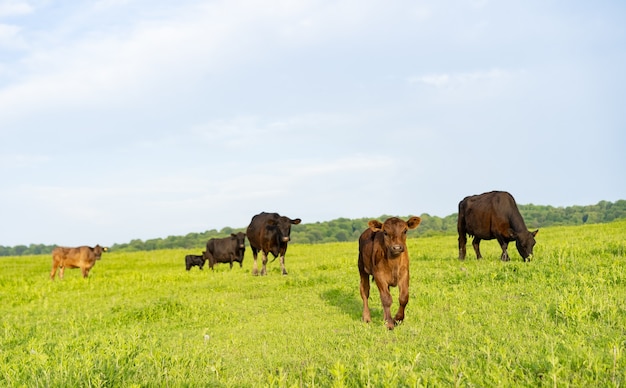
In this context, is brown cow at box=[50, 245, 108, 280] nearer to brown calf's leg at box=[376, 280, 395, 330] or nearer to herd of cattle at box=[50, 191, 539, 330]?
herd of cattle at box=[50, 191, 539, 330]

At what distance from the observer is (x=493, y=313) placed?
9.23m

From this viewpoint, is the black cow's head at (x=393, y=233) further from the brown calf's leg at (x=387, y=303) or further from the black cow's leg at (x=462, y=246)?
the black cow's leg at (x=462, y=246)

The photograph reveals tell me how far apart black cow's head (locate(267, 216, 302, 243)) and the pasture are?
11.5ft

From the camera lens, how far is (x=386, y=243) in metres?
9.41

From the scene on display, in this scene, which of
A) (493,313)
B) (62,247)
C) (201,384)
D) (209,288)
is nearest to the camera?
(201,384)

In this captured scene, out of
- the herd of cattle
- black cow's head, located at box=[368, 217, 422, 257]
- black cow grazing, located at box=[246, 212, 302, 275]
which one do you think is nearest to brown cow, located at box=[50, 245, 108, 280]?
the herd of cattle

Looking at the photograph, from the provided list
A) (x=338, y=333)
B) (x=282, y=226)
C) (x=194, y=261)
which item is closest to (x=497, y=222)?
(x=282, y=226)

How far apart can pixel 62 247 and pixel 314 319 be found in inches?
817

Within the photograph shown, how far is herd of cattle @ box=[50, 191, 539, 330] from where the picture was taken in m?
9.45

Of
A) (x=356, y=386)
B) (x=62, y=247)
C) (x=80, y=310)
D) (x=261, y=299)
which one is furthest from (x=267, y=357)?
(x=62, y=247)

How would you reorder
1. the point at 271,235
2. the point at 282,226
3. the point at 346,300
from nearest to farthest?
the point at 346,300, the point at 282,226, the point at 271,235

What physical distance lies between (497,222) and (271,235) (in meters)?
9.43

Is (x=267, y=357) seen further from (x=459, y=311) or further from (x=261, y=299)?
(x=261, y=299)

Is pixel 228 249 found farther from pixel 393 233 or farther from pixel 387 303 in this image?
pixel 393 233
